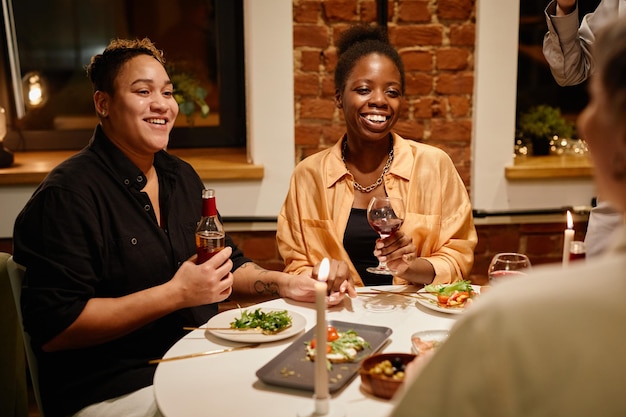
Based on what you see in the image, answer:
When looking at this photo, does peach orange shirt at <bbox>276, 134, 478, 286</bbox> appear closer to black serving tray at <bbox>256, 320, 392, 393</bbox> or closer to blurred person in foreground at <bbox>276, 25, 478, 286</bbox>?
blurred person in foreground at <bbox>276, 25, 478, 286</bbox>

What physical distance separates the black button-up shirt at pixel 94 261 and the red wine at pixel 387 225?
1.77 ft

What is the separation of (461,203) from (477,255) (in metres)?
0.94

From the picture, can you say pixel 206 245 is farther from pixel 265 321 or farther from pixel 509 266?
pixel 509 266

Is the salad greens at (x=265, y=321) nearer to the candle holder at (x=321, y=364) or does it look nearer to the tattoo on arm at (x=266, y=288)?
the tattoo on arm at (x=266, y=288)

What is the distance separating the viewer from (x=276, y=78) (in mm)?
2941

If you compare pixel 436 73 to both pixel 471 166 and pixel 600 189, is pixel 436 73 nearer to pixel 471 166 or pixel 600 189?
pixel 471 166

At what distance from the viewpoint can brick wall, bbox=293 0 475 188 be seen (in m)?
2.92

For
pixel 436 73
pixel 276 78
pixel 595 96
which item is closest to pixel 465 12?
pixel 436 73

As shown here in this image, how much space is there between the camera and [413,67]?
2.97m

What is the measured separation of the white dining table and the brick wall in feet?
4.53

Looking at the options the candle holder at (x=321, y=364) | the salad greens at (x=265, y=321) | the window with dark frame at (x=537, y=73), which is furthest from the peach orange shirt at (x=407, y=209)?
the window with dark frame at (x=537, y=73)

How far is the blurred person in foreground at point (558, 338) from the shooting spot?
24.8 inches

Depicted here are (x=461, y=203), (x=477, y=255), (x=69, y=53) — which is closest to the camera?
(x=461, y=203)

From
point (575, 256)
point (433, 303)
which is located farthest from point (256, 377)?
point (575, 256)
